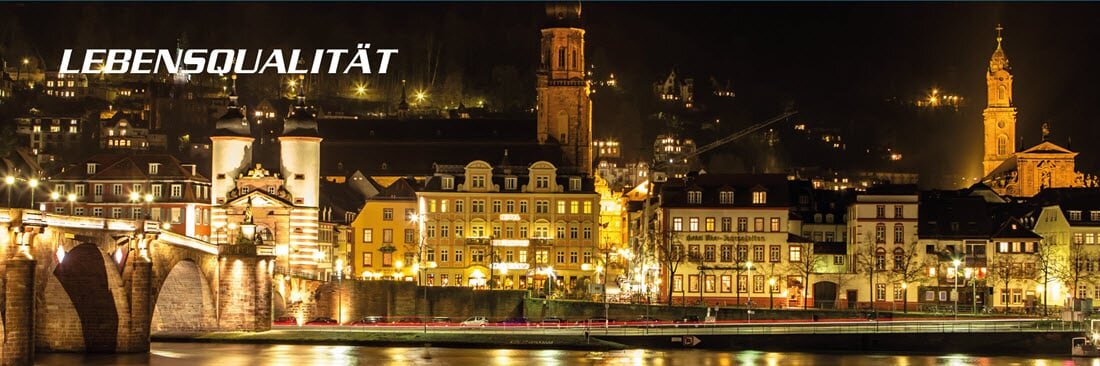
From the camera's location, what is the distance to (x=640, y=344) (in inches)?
4114

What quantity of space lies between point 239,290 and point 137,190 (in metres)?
29.3

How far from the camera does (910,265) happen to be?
133 m

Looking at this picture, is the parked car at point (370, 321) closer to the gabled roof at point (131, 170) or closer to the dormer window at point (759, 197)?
the gabled roof at point (131, 170)

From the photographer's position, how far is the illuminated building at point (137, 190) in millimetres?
131750

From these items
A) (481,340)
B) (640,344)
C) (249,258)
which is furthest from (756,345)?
(249,258)

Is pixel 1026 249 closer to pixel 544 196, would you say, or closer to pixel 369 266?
pixel 544 196

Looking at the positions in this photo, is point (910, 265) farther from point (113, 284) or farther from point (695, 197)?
point (113, 284)

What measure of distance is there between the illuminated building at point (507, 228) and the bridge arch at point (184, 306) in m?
37.2

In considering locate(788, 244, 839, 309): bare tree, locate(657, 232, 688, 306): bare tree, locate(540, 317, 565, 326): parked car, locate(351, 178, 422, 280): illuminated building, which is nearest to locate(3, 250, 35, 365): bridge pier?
locate(540, 317, 565, 326): parked car

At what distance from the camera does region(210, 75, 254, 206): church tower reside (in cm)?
12850

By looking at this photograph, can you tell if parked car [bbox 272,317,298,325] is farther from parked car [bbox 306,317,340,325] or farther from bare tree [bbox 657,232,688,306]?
bare tree [bbox 657,232,688,306]

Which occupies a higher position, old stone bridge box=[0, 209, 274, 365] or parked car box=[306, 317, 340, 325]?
old stone bridge box=[0, 209, 274, 365]

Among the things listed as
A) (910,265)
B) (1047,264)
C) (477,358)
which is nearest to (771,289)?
(910,265)

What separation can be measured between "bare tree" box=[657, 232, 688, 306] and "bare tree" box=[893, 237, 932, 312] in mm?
14358
